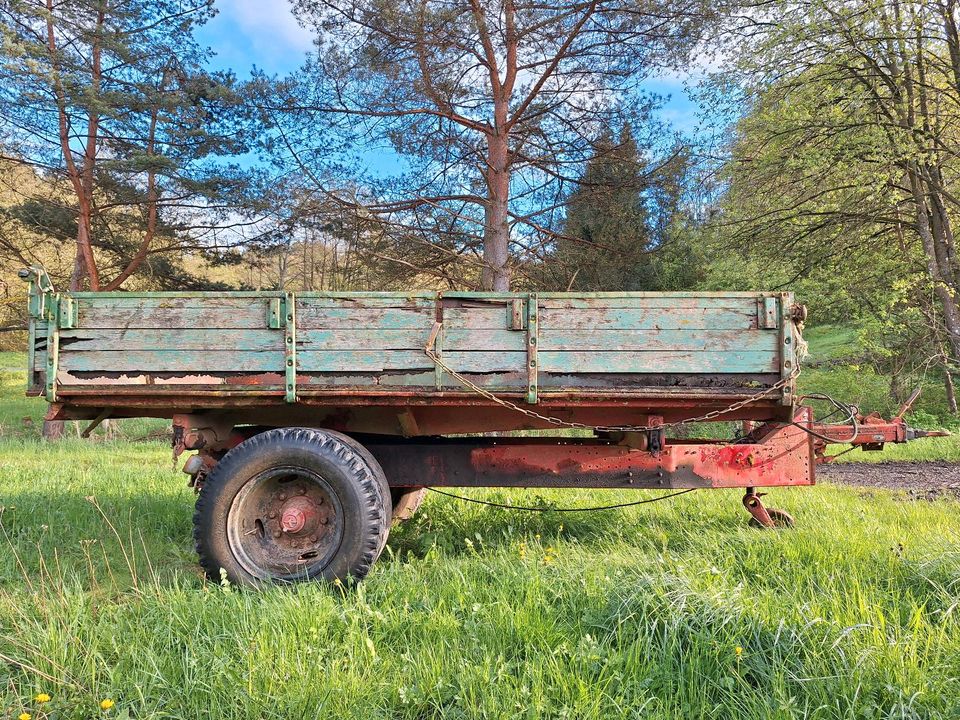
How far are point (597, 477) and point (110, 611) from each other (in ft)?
8.71

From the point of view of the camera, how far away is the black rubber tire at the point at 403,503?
4.29m

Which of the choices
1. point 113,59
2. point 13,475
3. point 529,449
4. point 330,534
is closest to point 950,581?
point 529,449

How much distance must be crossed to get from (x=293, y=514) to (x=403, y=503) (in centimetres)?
101

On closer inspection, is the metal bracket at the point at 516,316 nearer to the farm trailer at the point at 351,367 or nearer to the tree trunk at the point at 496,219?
the farm trailer at the point at 351,367

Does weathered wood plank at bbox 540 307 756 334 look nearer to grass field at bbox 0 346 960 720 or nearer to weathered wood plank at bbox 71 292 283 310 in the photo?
grass field at bbox 0 346 960 720

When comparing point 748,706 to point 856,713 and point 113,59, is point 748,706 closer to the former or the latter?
point 856,713

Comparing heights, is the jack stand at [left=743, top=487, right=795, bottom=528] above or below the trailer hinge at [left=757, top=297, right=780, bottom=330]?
below

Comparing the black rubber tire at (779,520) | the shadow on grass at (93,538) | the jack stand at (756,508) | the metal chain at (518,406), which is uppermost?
the metal chain at (518,406)

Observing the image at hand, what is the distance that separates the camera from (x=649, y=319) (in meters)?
3.36

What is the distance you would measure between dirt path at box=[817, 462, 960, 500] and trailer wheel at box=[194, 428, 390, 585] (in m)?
5.02

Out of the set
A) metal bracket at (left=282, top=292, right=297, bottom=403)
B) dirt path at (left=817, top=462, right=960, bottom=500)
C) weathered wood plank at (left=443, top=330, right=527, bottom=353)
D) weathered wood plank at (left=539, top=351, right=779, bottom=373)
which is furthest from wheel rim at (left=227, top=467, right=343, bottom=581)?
dirt path at (left=817, top=462, right=960, bottom=500)

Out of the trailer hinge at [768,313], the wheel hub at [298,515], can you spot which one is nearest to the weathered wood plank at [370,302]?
the wheel hub at [298,515]

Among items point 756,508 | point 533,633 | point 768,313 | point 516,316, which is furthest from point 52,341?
point 756,508

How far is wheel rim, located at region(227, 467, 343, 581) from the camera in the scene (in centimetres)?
340
